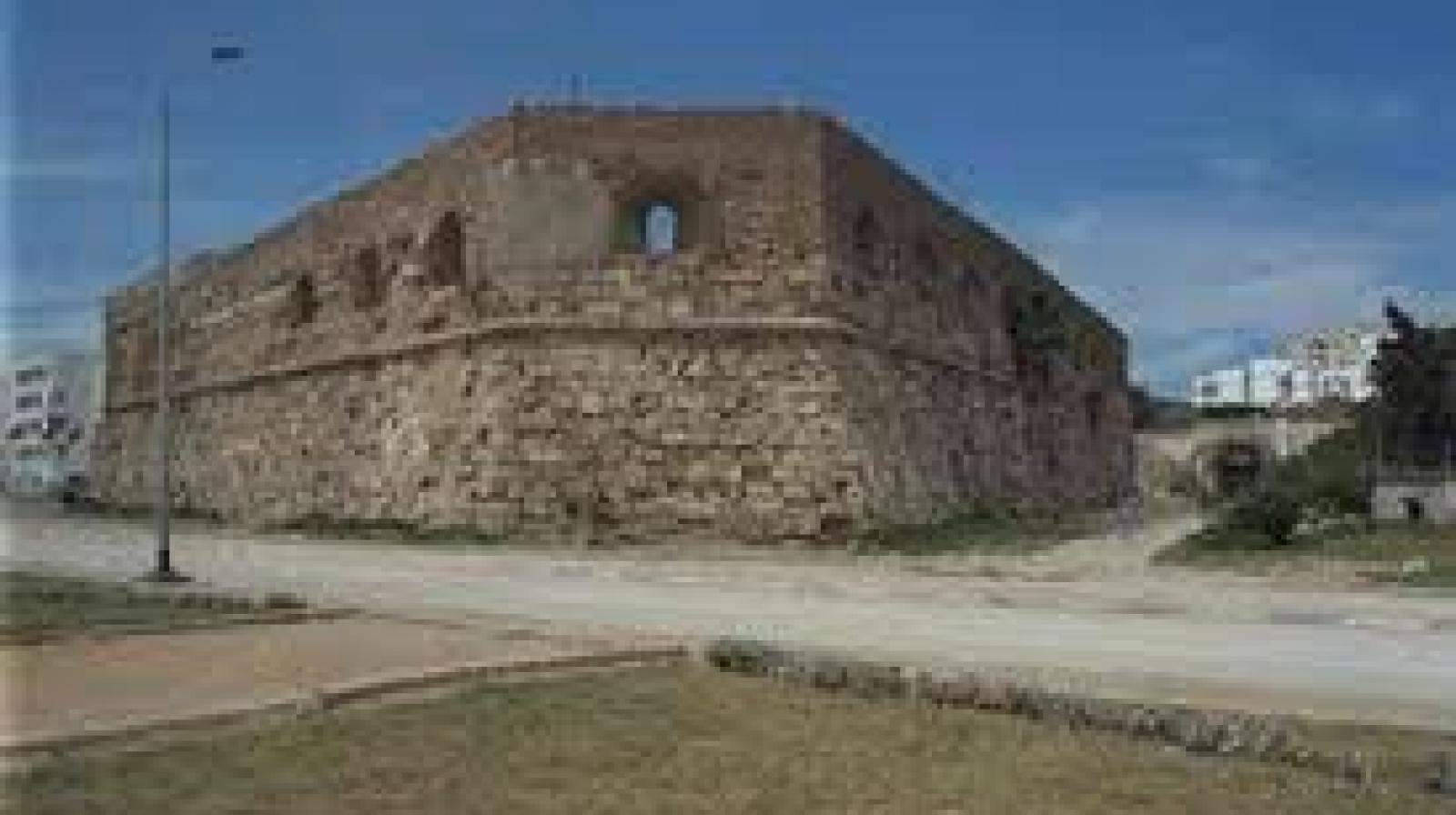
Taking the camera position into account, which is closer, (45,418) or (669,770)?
(669,770)

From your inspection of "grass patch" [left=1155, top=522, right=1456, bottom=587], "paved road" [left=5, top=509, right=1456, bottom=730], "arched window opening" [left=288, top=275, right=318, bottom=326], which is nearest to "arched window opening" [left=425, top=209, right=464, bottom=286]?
"arched window opening" [left=288, top=275, right=318, bottom=326]

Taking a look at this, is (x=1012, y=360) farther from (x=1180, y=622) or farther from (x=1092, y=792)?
(x=1092, y=792)

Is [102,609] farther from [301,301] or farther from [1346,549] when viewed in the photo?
[301,301]

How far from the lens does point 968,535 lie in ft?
91.2

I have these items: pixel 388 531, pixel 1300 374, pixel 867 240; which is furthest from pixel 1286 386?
pixel 388 531

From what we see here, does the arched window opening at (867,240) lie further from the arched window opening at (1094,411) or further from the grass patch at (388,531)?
the arched window opening at (1094,411)

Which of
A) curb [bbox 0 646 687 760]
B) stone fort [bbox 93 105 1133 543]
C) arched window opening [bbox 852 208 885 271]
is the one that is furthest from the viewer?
arched window opening [bbox 852 208 885 271]

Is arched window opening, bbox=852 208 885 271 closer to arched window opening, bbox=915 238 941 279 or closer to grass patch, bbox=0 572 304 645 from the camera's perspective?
arched window opening, bbox=915 238 941 279

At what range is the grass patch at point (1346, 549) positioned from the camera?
69.2ft

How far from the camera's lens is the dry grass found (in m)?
7.44

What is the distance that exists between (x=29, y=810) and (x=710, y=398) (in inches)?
853

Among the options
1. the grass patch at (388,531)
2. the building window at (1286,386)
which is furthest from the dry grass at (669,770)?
the building window at (1286,386)

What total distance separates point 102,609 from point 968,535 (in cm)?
1543

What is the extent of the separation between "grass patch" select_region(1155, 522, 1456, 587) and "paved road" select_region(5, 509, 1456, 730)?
288 centimetres
